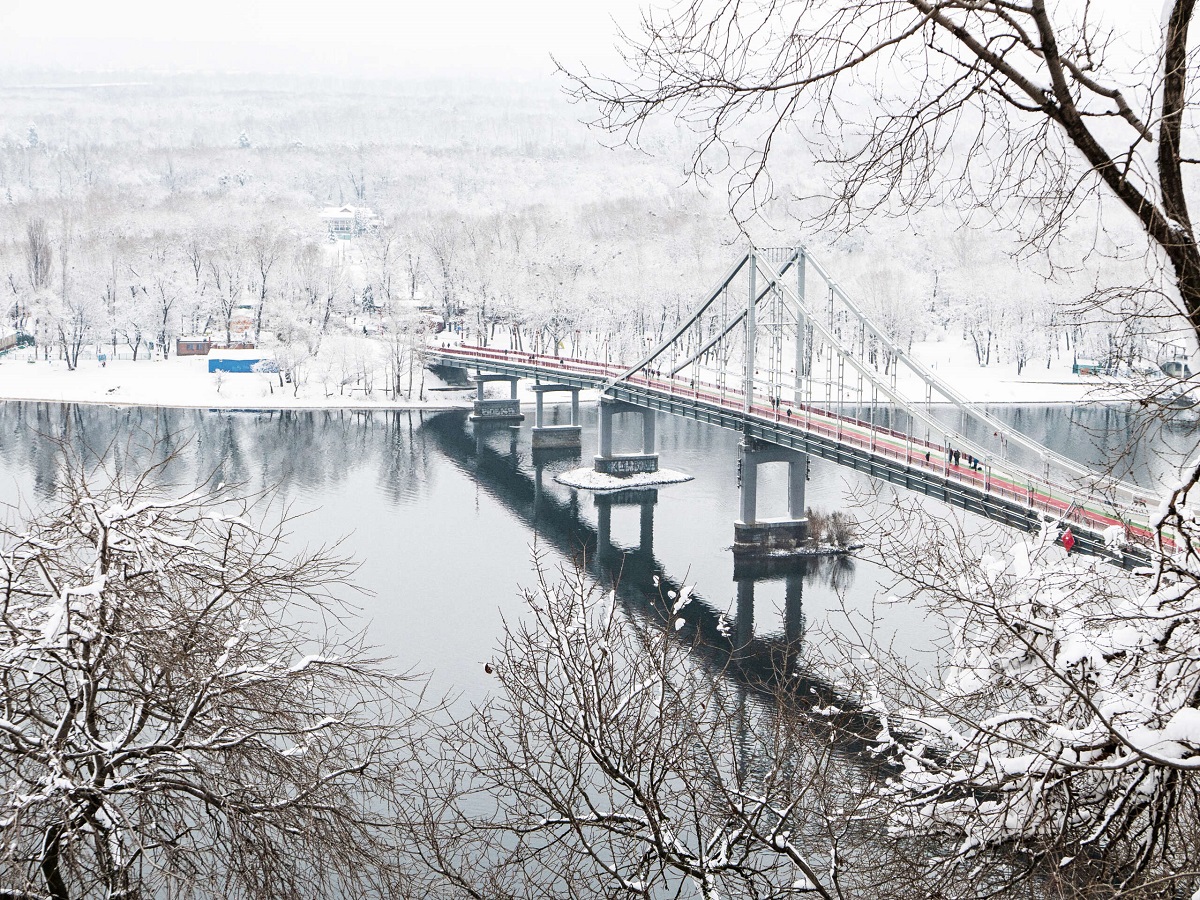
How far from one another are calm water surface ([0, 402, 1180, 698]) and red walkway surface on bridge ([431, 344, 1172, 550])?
174 centimetres

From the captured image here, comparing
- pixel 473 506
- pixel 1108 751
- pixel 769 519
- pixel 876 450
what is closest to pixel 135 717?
pixel 1108 751

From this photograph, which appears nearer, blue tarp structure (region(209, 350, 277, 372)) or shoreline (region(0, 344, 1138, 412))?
shoreline (region(0, 344, 1138, 412))

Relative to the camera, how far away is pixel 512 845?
15211 millimetres

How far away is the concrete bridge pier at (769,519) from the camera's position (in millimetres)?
33312

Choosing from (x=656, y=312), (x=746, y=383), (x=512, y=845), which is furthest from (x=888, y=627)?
(x=656, y=312)

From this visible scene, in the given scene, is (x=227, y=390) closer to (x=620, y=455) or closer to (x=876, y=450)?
(x=620, y=455)

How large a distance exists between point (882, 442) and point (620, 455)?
12.4 m

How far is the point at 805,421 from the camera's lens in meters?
36.5

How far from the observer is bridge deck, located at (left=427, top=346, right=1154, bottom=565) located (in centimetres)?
2528

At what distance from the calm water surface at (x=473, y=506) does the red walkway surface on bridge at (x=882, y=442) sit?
174 cm

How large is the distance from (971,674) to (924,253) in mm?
87402

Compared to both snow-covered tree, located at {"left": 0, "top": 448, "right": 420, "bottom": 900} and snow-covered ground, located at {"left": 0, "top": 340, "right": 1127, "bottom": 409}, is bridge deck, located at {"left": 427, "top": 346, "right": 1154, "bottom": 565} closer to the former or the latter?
snow-covered tree, located at {"left": 0, "top": 448, "right": 420, "bottom": 900}

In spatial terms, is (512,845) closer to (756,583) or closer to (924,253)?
(756,583)

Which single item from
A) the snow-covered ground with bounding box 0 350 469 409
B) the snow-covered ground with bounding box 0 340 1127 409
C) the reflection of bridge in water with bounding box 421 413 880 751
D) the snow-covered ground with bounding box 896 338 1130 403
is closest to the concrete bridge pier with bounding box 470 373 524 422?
the snow-covered ground with bounding box 0 350 469 409
